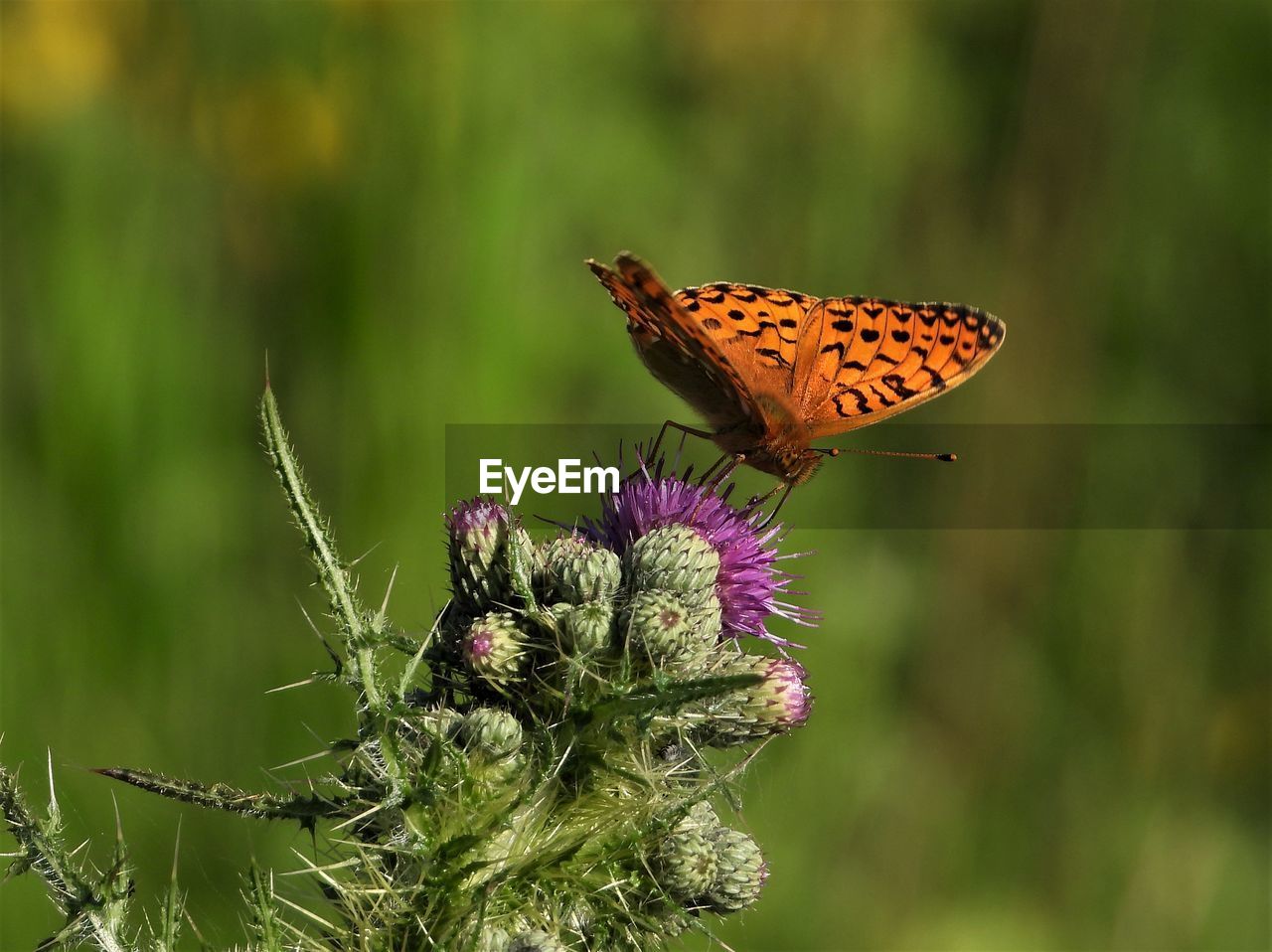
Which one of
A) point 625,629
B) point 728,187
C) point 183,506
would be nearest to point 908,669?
point 728,187

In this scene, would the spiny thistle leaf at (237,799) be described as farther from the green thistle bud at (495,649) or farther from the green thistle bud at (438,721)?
the green thistle bud at (495,649)

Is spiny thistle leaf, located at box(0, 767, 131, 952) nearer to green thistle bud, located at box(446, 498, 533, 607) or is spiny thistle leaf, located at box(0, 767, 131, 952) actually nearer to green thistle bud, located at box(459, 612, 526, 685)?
green thistle bud, located at box(459, 612, 526, 685)

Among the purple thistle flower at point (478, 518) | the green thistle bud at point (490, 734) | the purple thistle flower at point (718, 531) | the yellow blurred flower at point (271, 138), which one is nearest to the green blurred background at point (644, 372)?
the yellow blurred flower at point (271, 138)

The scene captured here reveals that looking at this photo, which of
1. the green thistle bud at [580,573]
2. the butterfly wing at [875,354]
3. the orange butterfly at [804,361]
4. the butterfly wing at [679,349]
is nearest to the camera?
the green thistle bud at [580,573]

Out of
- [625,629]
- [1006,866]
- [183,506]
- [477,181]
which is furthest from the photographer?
[1006,866]

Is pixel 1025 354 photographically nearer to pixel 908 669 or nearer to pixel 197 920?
pixel 908 669

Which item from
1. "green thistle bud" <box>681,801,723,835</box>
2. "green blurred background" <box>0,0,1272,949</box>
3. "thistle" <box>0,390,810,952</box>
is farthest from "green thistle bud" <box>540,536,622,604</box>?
"green blurred background" <box>0,0,1272,949</box>
